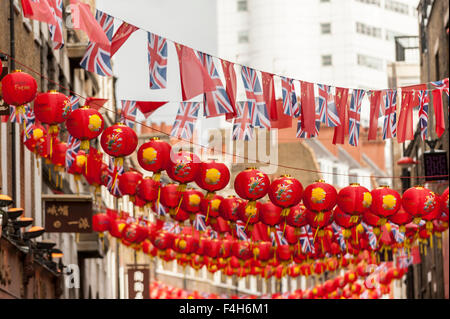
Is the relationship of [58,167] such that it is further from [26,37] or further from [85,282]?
[85,282]

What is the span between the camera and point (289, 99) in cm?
2069

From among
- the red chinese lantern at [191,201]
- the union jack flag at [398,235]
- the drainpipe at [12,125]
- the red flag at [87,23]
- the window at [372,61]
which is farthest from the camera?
the window at [372,61]

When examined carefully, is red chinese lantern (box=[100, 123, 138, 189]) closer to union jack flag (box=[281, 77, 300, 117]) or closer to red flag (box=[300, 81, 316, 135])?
union jack flag (box=[281, 77, 300, 117])

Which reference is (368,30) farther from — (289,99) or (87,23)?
(87,23)

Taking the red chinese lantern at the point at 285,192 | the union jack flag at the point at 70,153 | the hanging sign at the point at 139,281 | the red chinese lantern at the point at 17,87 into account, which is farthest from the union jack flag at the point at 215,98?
the hanging sign at the point at 139,281

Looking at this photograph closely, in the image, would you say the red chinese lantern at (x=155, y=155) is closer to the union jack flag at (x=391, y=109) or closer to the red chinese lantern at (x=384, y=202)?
the red chinese lantern at (x=384, y=202)

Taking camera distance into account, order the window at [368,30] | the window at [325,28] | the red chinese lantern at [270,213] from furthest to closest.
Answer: the window at [325,28]
the window at [368,30]
the red chinese lantern at [270,213]

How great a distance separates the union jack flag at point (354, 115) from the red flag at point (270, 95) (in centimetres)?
159

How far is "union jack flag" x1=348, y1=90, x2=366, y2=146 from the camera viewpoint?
21.2 m

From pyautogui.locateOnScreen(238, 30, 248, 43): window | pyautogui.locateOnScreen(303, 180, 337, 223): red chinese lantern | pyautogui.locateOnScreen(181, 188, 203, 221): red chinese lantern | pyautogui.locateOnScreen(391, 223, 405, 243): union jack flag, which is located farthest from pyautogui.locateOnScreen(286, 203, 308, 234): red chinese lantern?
pyautogui.locateOnScreen(238, 30, 248, 43): window

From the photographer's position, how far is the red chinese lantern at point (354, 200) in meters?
21.2

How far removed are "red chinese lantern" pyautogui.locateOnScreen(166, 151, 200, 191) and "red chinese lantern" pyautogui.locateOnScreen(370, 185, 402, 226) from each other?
12.0ft

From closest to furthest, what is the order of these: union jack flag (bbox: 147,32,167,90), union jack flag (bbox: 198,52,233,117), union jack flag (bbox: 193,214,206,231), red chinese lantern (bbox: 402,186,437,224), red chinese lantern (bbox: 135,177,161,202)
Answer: union jack flag (bbox: 147,32,167,90) < union jack flag (bbox: 198,52,233,117) < red chinese lantern (bbox: 402,186,437,224) < red chinese lantern (bbox: 135,177,161,202) < union jack flag (bbox: 193,214,206,231)
